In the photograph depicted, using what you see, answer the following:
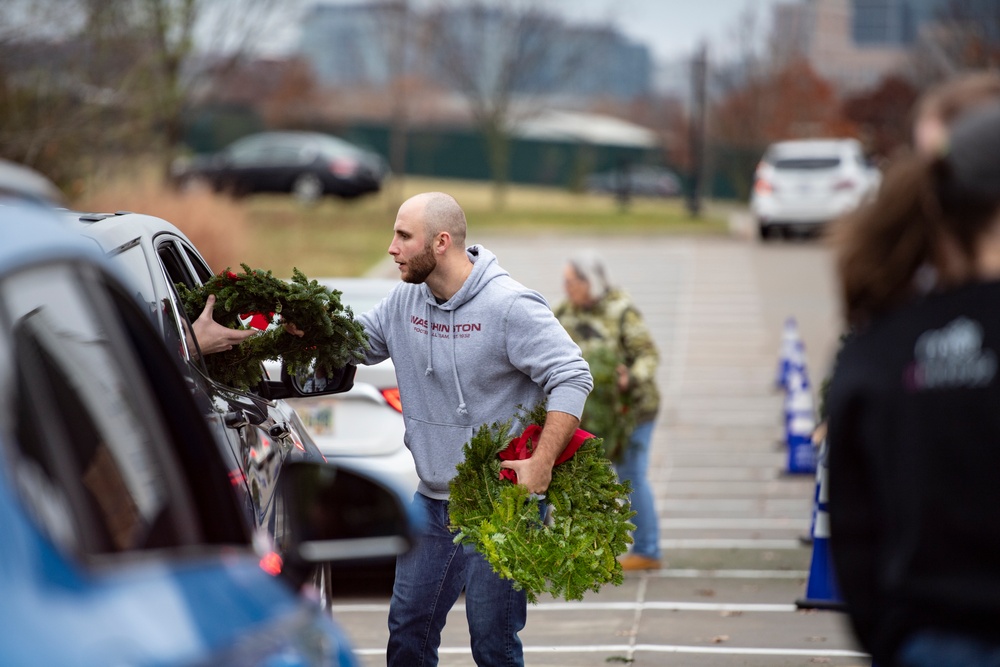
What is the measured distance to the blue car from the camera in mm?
1944

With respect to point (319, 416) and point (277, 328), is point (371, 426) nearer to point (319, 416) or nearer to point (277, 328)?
point (319, 416)

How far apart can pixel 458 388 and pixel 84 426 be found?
2.71 metres

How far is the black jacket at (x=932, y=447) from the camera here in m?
2.29

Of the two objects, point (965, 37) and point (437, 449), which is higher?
point (965, 37)

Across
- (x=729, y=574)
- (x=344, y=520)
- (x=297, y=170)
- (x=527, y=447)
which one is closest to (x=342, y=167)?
(x=297, y=170)

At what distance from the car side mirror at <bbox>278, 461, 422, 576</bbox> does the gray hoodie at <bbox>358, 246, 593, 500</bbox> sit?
1828 mm

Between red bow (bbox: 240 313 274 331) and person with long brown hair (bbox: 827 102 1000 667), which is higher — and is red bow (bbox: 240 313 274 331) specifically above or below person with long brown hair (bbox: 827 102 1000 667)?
below

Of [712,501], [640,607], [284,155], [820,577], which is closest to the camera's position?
[820,577]

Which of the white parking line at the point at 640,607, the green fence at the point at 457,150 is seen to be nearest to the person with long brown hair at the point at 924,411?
the white parking line at the point at 640,607

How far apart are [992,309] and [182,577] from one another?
1.33 m

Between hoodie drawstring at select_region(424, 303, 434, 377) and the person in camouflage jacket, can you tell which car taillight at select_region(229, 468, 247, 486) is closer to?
hoodie drawstring at select_region(424, 303, 434, 377)

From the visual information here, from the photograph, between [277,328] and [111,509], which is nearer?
[111,509]

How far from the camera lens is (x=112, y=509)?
7.76 ft

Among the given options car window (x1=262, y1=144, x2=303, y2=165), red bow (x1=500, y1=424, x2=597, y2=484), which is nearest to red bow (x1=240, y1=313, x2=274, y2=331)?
red bow (x1=500, y1=424, x2=597, y2=484)
